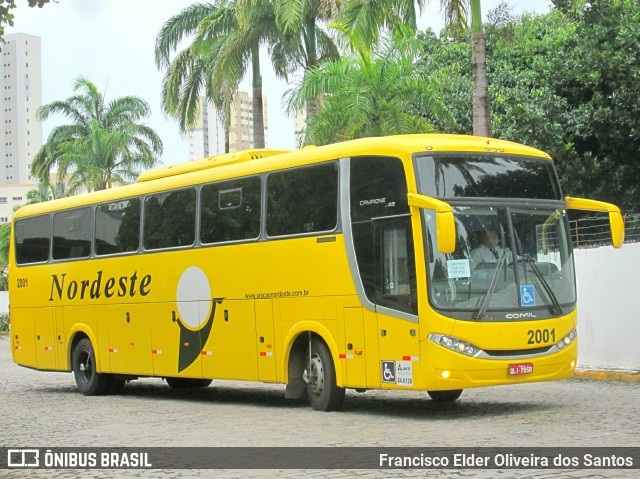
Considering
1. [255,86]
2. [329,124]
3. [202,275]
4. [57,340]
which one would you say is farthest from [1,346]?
[202,275]

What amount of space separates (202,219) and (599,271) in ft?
24.5

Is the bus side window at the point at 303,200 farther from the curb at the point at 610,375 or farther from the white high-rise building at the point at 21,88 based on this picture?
the white high-rise building at the point at 21,88

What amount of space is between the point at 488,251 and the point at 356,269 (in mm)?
1745

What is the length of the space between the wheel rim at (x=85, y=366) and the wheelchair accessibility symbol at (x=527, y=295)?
9548mm

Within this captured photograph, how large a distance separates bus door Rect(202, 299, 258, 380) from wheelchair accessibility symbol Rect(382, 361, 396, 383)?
285 cm

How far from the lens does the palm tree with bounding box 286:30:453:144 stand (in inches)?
1164

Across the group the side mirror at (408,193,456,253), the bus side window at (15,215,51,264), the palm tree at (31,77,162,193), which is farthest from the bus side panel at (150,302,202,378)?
the palm tree at (31,77,162,193)

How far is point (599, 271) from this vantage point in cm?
1994

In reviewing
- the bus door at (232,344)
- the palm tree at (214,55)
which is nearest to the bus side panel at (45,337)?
the bus door at (232,344)

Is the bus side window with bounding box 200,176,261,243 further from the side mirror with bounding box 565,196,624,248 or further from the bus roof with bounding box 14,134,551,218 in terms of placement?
the side mirror with bounding box 565,196,624,248

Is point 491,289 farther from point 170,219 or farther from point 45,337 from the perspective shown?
point 45,337

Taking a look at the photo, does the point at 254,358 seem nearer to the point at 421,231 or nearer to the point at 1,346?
the point at 421,231

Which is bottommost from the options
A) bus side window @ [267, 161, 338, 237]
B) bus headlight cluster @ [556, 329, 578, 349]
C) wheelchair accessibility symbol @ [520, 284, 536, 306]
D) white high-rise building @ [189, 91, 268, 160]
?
bus headlight cluster @ [556, 329, 578, 349]

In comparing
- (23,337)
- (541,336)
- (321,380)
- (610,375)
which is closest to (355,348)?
(321,380)
